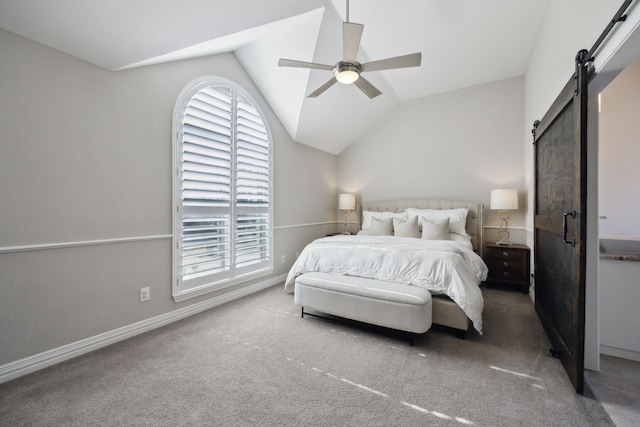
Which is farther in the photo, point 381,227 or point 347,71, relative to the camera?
point 381,227

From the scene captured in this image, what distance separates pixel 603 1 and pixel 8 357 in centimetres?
440

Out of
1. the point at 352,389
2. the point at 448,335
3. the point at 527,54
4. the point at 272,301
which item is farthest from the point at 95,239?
the point at 527,54

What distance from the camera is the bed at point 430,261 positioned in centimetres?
240

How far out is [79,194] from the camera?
7.12ft

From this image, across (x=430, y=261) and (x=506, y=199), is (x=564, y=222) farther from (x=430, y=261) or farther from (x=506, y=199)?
(x=506, y=199)

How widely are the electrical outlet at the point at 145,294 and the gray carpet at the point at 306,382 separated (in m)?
0.32

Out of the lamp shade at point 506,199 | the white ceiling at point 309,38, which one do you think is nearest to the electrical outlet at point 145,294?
the white ceiling at point 309,38

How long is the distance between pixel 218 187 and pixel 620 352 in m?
3.95

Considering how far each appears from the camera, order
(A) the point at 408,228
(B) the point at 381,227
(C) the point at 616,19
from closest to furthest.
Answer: (C) the point at 616,19 → (A) the point at 408,228 → (B) the point at 381,227

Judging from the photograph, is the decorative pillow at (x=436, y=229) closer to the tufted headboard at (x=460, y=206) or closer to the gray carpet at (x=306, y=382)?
the tufted headboard at (x=460, y=206)

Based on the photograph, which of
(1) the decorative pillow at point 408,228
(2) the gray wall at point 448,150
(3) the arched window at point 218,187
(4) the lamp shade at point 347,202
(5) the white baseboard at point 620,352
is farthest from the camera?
(4) the lamp shade at point 347,202

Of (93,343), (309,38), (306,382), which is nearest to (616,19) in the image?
(309,38)

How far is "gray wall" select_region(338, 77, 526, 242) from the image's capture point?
4309mm

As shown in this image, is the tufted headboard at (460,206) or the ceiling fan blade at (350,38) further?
the tufted headboard at (460,206)
